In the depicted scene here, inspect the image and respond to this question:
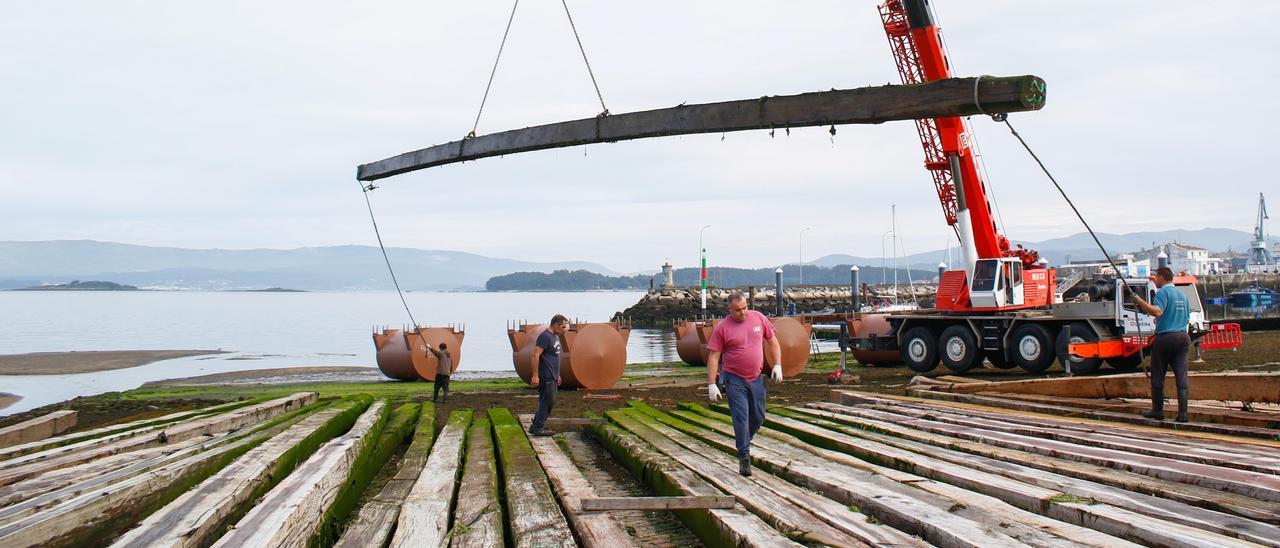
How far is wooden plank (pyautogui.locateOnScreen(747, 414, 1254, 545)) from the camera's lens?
4.49 metres

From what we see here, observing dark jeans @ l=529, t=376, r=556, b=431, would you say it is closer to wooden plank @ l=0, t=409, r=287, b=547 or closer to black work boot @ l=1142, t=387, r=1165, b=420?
wooden plank @ l=0, t=409, r=287, b=547

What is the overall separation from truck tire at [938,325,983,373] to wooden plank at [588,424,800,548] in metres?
14.3

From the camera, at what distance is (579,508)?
602cm

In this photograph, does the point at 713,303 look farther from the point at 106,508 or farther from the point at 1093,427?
the point at 106,508

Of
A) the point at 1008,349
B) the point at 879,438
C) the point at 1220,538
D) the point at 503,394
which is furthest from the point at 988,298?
the point at 1220,538

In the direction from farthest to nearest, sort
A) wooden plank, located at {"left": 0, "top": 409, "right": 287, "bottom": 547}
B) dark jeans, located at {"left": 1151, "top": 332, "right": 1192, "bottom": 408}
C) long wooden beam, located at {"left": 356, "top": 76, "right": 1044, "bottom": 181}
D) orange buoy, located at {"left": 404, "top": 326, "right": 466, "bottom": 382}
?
orange buoy, located at {"left": 404, "top": 326, "right": 466, "bottom": 382}, dark jeans, located at {"left": 1151, "top": 332, "right": 1192, "bottom": 408}, long wooden beam, located at {"left": 356, "top": 76, "right": 1044, "bottom": 181}, wooden plank, located at {"left": 0, "top": 409, "right": 287, "bottom": 547}

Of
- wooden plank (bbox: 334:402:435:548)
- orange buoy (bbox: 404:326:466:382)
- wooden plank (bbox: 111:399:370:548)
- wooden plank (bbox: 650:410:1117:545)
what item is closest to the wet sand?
orange buoy (bbox: 404:326:466:382)

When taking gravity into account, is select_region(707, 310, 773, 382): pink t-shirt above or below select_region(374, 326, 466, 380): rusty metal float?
above

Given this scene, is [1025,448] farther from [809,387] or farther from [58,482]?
[809,387]

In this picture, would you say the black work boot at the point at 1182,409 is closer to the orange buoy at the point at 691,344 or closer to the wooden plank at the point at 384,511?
the wooden plank at the point at 384,511

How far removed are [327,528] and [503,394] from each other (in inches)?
554

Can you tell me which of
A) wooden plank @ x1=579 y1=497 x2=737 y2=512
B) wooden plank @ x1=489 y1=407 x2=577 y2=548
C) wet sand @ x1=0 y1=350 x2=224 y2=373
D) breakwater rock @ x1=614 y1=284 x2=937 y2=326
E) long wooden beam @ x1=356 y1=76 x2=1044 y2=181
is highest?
long wooden beam @ x1=356 y1=76 x2=1044 y2=181

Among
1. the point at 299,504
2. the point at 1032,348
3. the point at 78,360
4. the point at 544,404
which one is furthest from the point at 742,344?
the point at 78,360

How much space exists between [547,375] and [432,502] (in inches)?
220
